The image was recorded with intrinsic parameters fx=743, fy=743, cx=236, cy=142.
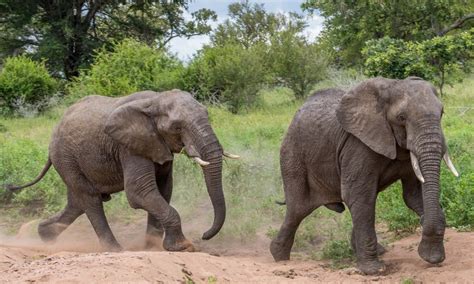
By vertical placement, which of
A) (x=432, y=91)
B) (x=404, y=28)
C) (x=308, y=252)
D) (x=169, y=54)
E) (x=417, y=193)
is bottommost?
(x=308, y=252)

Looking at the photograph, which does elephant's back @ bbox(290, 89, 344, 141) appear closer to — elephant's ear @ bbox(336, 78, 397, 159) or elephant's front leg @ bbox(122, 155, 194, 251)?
elephant's ear @ bbox(336, 78, 397, 159)

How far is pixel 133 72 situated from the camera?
21.3 metres

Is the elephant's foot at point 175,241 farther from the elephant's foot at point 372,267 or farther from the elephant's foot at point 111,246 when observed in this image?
the elephant's foot at point 372,267

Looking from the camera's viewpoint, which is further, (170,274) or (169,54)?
(169,54)

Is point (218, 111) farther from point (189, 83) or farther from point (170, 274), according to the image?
point (170, 274)

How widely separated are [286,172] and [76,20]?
26.0 metres

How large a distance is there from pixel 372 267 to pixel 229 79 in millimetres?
16146

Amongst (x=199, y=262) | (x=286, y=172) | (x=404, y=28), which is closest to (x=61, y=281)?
(x=199, y=262)

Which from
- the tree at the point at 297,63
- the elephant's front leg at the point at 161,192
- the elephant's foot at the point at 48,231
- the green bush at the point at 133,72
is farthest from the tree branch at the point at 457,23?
the elephant's foot at the point at 48,231

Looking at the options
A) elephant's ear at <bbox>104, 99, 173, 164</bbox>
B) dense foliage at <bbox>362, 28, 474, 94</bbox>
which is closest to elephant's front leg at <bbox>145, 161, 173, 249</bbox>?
elephant's ear at <bbox>104, 99, 173, 164</bbox>

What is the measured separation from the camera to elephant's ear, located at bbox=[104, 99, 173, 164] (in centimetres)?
798

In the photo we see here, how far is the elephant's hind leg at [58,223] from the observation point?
30.1ft

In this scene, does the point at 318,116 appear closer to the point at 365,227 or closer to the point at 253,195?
the point at 365,227

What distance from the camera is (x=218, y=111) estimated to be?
1888 cm
